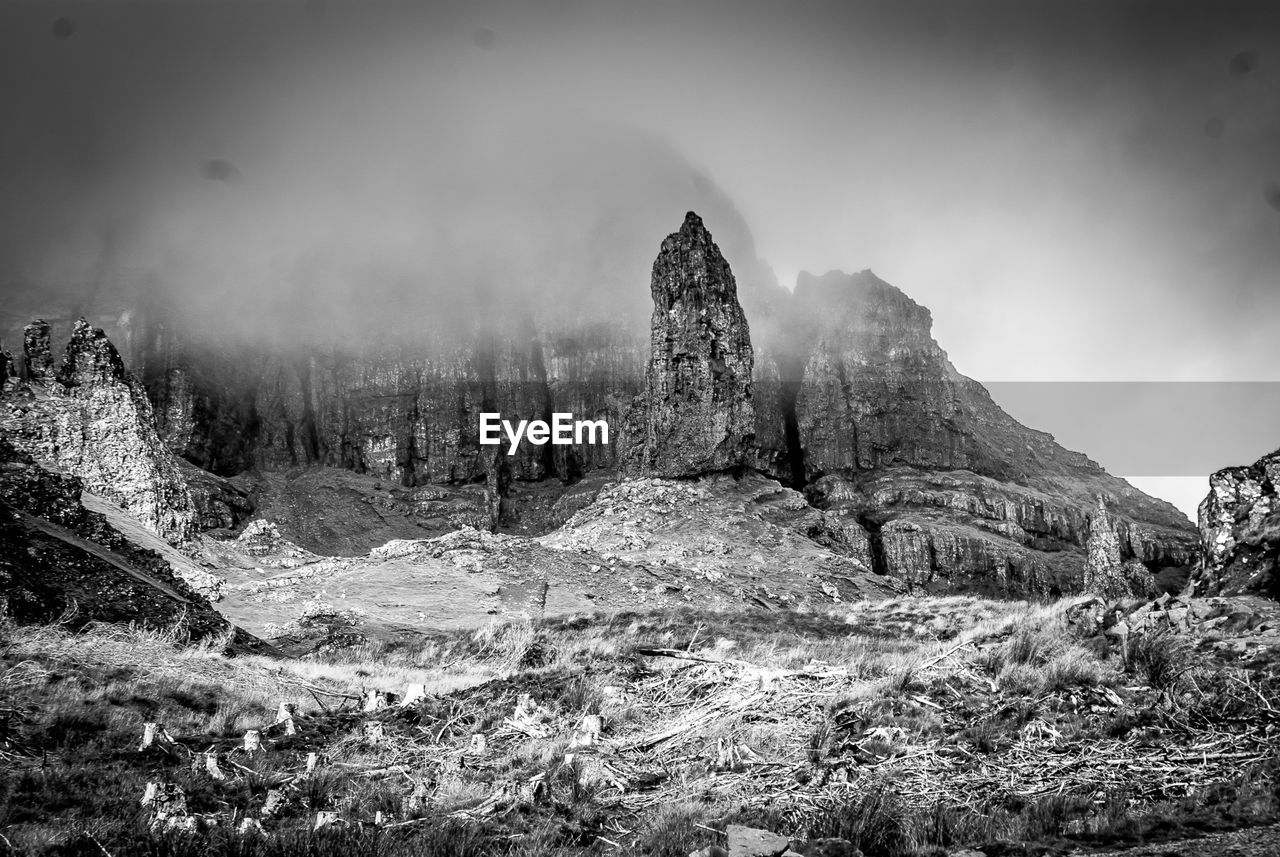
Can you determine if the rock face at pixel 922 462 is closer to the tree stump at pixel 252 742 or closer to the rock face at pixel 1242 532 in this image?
the rock face at pixel 1242 532

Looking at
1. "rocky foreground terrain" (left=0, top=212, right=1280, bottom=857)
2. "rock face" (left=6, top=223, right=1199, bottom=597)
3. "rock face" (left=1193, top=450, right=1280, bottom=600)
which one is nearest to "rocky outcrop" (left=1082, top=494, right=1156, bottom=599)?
"rock face" (left=6, top=223, right=1199, bottom=597)

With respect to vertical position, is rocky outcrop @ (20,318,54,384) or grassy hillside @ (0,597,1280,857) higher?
rocky outcrop @ (20,318,54,384)

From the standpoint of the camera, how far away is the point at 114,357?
38656 millimetres

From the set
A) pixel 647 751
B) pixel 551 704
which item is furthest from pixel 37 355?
pixel 647 751

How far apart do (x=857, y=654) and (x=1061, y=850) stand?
30.6 ft

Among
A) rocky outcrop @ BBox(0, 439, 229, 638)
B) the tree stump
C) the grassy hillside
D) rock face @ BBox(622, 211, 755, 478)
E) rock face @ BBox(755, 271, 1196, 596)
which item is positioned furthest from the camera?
rock face @ BBox(755, 271, 1196, 596)

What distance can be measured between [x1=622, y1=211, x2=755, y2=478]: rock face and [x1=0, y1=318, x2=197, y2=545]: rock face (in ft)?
119

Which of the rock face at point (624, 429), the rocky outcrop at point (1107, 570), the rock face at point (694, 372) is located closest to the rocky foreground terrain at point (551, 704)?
the rock face at point (694, 372)

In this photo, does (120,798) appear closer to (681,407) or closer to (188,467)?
(681,407)

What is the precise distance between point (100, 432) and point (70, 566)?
96.3 feet

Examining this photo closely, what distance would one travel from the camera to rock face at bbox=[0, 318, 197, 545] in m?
32.9

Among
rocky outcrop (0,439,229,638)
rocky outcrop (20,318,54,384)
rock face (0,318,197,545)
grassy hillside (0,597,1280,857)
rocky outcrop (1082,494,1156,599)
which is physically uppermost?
rocky outcrop (20,318,54,384)

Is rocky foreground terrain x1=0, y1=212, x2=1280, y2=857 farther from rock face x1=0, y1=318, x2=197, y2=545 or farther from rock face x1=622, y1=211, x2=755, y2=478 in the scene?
rock face x1=622, y1=211, x2=755, y2=478

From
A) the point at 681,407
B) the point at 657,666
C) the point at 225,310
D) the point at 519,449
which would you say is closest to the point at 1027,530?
the point at 681,407
